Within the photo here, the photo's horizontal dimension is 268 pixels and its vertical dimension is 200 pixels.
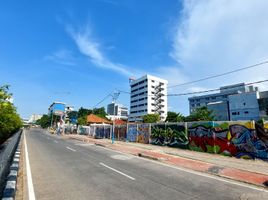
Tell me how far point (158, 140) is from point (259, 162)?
456 inches

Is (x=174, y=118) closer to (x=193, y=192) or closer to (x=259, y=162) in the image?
(x=259, y=162)

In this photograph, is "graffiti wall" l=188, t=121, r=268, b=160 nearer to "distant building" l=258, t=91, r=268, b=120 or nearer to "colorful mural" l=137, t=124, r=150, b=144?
"colorful mural" l=137, t=124, r=150, b=144

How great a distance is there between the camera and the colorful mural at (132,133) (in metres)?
28.5

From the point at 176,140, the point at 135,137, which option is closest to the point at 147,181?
the point at 176,140

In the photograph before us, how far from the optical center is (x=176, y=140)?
20.3 meters

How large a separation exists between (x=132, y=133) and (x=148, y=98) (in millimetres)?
87895

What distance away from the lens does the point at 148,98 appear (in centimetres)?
11675

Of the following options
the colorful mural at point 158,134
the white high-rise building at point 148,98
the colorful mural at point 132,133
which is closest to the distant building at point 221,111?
the white high-rise building at point 148,98

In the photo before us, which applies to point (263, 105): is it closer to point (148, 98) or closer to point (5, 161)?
point (148, 98)

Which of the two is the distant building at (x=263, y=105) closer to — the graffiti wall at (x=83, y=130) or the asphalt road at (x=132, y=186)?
the graffiti wall at (x=83, y=130)

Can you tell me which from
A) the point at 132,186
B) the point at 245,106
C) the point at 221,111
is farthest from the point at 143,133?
the point at 221,111

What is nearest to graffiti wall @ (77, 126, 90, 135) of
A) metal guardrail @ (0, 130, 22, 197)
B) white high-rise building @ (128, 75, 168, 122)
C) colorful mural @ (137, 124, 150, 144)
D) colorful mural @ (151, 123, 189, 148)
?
colorful mural @ (137, 124, 150, 144)

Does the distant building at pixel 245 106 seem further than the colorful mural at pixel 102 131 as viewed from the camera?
Yes

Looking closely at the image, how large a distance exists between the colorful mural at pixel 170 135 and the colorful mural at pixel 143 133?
111 centimetres
